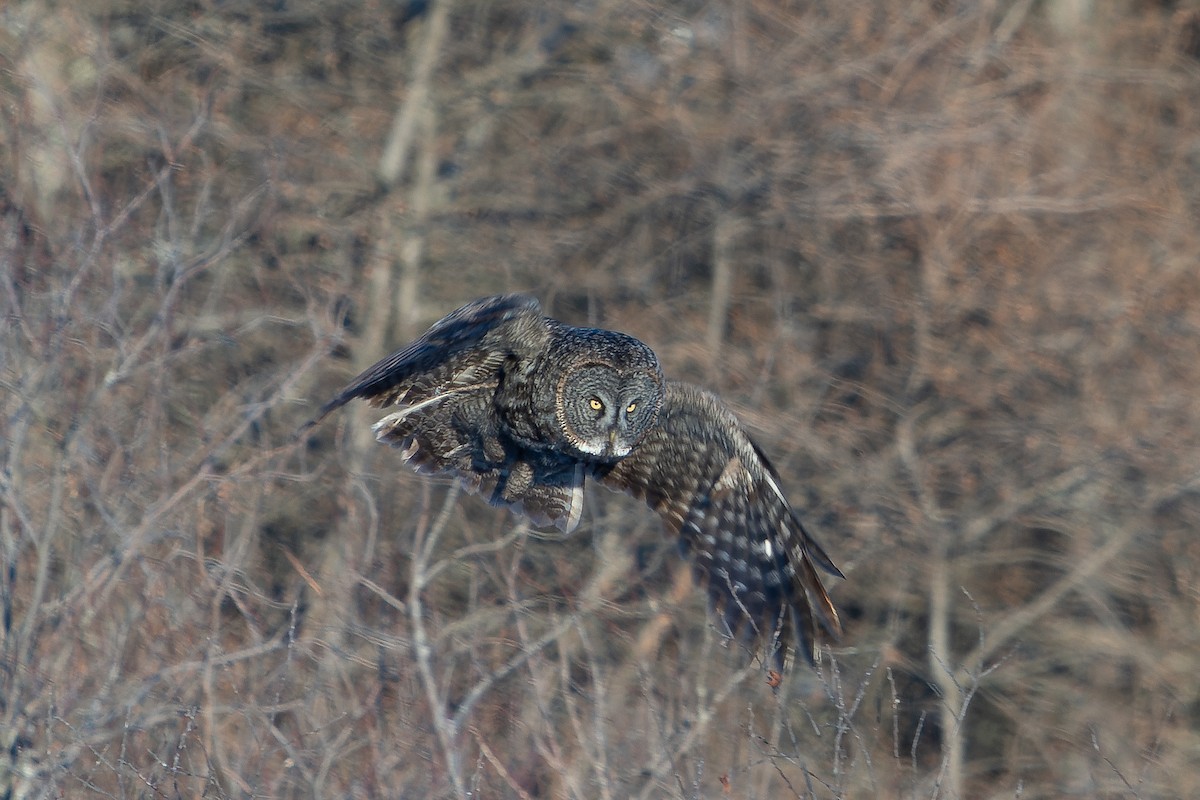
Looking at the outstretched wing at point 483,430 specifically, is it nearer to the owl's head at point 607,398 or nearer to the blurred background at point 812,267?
the owl's head at point 607,398

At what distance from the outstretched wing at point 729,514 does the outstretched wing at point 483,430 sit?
0.21 meters

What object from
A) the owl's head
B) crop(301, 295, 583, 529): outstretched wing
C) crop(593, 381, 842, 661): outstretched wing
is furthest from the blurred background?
the owl's head

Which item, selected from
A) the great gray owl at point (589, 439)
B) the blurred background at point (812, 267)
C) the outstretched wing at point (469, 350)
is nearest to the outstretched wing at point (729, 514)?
the great gray owl at point (589, 439)

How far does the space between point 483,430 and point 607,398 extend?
1.94ft

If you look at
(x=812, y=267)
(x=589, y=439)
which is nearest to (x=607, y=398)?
(x=589, y=439)

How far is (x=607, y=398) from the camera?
5.79 m

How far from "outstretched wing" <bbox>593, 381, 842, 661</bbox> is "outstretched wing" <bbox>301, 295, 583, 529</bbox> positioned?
207 mm

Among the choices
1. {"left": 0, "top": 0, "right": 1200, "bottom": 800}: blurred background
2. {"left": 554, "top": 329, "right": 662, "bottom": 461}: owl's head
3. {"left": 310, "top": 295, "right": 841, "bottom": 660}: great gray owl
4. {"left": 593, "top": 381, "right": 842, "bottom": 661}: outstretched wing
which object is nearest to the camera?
{"left": 593, "top": 381, "right": 842, "bottom": 661}: outstretched wing

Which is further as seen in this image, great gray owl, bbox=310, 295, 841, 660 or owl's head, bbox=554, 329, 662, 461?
owl's head, bbox=554, 329, 662, 461

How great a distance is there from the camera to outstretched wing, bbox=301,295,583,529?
6.00 meters

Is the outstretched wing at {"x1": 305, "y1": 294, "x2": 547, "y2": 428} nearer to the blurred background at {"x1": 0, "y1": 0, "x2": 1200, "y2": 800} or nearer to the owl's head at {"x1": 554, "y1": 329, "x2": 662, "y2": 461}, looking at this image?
the owl's head at {"x1": 554, "y1": 329, "x2": 662, "y2": 461}

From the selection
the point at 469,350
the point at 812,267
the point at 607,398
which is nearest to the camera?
the point at 607,398

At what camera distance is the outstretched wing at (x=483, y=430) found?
19.7 feet

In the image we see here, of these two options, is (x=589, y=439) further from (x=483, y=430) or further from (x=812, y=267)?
(x=812, y=267)
